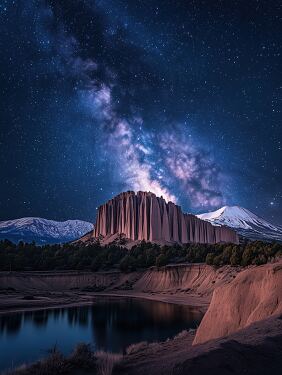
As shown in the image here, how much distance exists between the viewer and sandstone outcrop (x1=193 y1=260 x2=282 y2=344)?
1770cm

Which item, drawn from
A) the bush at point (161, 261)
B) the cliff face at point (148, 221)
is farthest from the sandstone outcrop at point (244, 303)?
the cliff face at point (148, 221)

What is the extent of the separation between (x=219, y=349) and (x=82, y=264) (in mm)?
107388

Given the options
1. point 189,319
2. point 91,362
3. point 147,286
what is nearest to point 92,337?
point 189,319

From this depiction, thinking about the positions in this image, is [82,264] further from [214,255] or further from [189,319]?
[189,319]

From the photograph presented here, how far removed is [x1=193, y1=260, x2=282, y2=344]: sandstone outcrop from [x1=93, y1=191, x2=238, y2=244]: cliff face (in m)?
135

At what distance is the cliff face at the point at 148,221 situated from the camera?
161875mm

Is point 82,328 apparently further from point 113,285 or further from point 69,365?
point 113,285

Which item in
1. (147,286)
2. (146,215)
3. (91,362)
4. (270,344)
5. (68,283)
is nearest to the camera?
(270,344)

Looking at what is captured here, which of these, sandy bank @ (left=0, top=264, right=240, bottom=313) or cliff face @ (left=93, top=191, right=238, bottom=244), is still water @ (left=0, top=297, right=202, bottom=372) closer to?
sandy bank @ (left=0, top=264, right=240, bottom=313)

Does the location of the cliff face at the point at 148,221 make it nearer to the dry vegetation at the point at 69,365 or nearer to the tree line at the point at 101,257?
the tree line at the point at 101,257

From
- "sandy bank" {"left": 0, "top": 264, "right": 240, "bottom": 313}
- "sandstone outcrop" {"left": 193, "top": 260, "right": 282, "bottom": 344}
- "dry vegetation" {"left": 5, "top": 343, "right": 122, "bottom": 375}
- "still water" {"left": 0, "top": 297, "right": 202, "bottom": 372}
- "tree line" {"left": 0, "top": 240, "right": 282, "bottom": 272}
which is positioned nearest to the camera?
"dry vegetation" {"left": 5, "top": 343, "right": 122, "bottom": 375}

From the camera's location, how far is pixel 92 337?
122ft

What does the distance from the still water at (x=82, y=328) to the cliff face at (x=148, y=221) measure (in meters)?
99.1

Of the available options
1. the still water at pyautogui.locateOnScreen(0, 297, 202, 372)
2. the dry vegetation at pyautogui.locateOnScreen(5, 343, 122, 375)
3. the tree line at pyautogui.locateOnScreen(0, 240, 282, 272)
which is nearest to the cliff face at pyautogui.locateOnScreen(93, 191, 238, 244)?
the tree line at pyautogui.locateOnScreen(0, 240, 282, 272)
